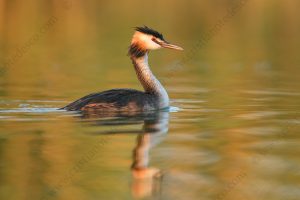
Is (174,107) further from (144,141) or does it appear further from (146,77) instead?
(144,141)

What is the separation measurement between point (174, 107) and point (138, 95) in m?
1.07

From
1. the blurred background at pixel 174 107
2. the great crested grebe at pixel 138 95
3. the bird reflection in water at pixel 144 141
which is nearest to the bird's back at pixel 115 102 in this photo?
the great crested grebe at pixel 138 95

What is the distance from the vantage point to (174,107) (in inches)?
706

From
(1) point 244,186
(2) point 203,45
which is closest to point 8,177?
(1) point 244,186

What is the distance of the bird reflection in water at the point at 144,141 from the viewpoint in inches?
402

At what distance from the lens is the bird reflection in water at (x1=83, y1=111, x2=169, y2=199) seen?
1020 centimetres

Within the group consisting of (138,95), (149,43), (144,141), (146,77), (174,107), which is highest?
(149,43)

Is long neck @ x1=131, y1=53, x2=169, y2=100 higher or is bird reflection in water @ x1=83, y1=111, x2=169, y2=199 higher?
long neck @ x1=131, y1=53, x2=169, y2=100

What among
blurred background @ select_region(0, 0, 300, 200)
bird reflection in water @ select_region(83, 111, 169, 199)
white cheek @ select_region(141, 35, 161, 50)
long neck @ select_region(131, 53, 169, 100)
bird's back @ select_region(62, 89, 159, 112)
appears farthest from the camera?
white cheek @ select_region(141, 35, 161, 50)

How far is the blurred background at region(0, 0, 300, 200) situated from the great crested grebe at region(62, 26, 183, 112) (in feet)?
1.69

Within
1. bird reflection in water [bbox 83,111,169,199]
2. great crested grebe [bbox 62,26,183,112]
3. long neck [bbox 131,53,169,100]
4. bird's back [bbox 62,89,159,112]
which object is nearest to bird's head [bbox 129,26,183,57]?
great crested grebe [bbox 62,26,183,112]

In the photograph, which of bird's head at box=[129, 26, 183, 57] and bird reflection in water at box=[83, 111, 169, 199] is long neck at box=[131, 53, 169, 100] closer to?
bird's head at box=[129, 26, 183, 57]

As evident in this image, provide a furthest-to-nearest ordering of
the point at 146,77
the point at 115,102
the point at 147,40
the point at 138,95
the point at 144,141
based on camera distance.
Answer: the point at 146,77, the point at 147,40, the point at 138,95, the point at 115,102, the point at 144,141

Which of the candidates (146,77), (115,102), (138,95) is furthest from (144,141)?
(146,77)
